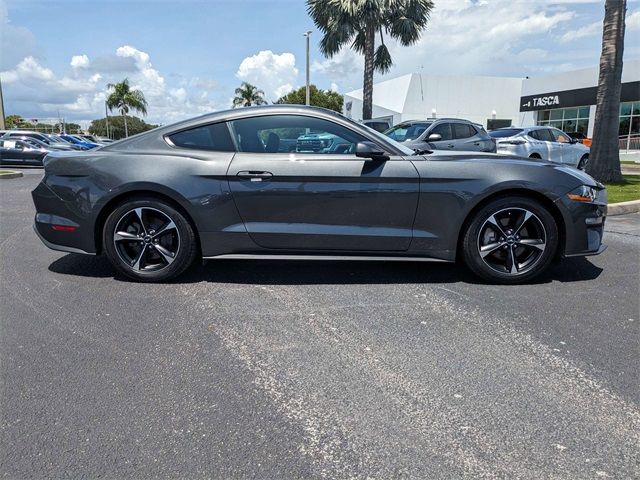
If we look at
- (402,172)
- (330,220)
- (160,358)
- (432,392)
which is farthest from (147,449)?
(402,172)

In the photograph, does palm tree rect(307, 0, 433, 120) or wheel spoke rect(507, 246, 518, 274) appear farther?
palm tree rect(307, 0, 433, 120)

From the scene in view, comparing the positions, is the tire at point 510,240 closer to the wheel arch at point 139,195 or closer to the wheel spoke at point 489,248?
the wheel spoke at point 489,248

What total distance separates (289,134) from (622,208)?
20.7 feet

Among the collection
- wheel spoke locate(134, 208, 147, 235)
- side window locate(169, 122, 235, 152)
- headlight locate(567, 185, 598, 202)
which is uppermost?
side window locate(169, 122, 235, 152)

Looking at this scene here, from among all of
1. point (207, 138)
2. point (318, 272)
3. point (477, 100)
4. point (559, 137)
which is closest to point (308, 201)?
point (318, 272)

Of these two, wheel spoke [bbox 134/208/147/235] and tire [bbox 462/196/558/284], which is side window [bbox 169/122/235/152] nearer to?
wheel spoke [bbox 134/208/147/235]

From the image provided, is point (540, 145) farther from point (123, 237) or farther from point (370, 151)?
point (123, 237)

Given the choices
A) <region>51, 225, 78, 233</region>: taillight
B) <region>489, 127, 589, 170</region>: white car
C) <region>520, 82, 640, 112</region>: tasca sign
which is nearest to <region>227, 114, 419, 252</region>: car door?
<region>51, 225, 78, 233</region>: taillight

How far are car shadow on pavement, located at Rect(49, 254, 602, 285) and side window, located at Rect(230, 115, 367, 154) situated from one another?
1.12 metres

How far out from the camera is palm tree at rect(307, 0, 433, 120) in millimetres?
20281

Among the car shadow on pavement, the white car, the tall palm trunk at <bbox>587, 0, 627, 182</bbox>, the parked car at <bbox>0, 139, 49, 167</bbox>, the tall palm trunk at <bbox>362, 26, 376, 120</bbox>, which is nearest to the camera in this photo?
the car shadow on pavement

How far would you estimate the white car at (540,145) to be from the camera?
13.7 meters

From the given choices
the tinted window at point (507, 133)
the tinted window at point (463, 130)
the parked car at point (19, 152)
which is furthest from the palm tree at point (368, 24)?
the parked car at point (19, 152)

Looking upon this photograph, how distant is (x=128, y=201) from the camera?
13.4ft
